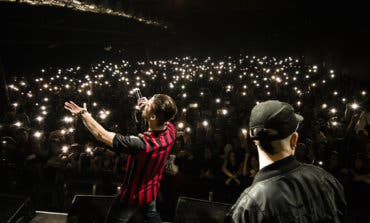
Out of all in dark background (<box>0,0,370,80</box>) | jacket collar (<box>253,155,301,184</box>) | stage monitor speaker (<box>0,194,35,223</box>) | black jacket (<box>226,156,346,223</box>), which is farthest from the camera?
dark background (<box>0,0,370,80</box>)

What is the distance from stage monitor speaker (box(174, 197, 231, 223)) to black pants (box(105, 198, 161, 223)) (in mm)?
1356

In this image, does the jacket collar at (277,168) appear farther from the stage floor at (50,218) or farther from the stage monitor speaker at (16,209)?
the stage monitor speaker at (16,209)

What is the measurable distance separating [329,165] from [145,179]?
16.6 feet

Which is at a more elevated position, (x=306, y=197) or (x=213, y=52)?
(x=213, y=52)

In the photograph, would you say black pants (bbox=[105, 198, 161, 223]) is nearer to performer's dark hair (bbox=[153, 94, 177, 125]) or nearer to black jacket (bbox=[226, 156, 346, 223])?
performer's dark hair (bbox=[153, 94, 177, 125])

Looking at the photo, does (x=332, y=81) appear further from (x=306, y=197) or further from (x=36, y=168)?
(x=306, y=197)

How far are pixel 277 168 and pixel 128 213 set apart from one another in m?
1.81

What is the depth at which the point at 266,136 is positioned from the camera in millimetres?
1578

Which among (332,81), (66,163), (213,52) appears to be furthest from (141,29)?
(66,163)

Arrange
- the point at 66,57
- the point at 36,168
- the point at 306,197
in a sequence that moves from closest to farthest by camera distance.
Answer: the point at 306,197, the point at 36,168, the point at 66,57

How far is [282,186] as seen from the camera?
1450 mm

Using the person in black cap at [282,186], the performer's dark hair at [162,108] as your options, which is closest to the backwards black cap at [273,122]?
the person in black cap at [282,186]

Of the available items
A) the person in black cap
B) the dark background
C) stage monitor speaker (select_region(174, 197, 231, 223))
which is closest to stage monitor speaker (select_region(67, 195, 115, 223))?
stage monitor speaker (select_region(174, 197, 231, 223))

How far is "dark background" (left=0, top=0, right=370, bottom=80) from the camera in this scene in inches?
744
